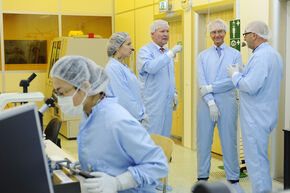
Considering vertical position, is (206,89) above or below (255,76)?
below

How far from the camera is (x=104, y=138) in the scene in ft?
5.15

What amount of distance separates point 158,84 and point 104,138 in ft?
7.02

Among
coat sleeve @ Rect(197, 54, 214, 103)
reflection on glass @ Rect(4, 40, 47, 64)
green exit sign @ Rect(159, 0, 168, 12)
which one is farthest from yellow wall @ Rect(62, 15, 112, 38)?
coat sleeve @ Rect(197, 54, 214, 103)

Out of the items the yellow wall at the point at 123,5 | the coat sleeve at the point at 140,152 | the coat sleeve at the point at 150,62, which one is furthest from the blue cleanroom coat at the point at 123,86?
the yellow wall at the point at 123,5

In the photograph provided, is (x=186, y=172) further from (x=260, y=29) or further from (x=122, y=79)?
(x=260, y=29)

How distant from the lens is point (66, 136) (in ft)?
19.9

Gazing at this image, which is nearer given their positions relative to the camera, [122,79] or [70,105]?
[70,105]

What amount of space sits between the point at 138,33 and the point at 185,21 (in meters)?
1.40

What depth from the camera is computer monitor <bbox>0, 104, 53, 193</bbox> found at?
3.20 feet

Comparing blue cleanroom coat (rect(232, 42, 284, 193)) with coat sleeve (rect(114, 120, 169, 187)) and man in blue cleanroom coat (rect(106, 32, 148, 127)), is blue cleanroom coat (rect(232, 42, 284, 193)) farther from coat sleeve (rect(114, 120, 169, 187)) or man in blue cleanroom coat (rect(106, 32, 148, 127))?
coat sleeve (rect(114, 120, 169, 187))

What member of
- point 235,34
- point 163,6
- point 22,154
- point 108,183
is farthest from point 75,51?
point 22,154

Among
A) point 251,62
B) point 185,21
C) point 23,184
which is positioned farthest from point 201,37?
point 23,184

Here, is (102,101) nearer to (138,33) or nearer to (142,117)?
(142,117)

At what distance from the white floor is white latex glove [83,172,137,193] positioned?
183cm
